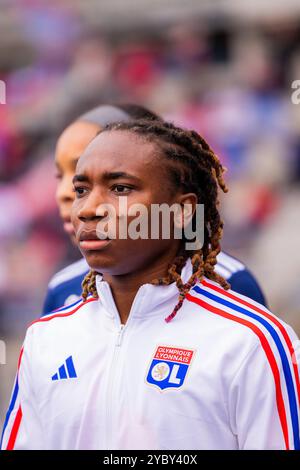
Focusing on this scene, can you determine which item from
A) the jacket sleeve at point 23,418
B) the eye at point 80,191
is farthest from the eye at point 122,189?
the jacket sleeve at point 23,418

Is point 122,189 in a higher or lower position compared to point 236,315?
higher

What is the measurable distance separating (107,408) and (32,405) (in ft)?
1.02

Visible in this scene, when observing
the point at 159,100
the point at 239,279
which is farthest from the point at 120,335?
the point at 159,100

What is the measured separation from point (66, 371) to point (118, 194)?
0.57m

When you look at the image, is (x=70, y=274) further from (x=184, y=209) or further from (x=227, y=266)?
(x=184, y=209)

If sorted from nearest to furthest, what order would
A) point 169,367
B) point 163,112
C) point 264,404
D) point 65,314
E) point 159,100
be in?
point 264,404 < point 169,367 < point 65,314 < point 163,112 < point 159,100

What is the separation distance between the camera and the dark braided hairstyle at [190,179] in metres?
2.67

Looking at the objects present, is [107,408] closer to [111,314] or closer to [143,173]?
[111,314]

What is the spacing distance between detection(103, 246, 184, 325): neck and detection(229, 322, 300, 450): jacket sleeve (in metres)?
0.44

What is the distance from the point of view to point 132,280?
266 centimetres

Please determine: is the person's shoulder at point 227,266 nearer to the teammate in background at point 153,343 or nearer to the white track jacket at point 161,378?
the teammate in background at point 153,343

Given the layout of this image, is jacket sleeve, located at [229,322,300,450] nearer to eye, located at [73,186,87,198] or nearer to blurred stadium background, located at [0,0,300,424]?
eye, located at [73,186,87,198]

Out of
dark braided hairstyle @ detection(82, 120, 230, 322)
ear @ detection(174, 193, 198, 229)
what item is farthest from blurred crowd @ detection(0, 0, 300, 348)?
ear @ detection(174, 193, 198, 229)
